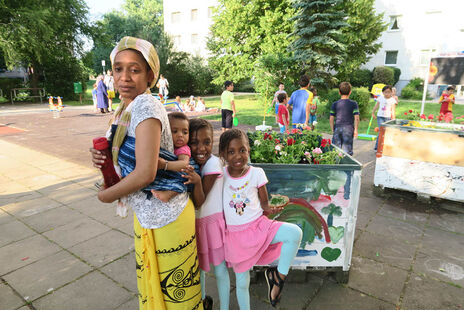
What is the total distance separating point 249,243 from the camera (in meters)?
2.21

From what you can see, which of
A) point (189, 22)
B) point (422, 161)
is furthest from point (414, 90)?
point (189, 22)

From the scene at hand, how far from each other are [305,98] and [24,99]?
23134 mm

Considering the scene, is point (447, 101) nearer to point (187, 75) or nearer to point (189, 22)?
point (187, 75)

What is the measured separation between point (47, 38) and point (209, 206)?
2364 centimetres

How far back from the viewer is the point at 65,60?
2377 cm

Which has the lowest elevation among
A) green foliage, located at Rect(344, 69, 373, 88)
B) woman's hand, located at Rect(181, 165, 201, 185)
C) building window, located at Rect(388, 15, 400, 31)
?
woman's hand, located at Rect(181, 165, 201, 185)

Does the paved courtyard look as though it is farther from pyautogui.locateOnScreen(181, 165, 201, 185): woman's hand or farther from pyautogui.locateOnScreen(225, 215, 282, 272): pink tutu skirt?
pyautogui.locateOnScreen(181, 165, 201, 185): woman's hand

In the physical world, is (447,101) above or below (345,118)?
above

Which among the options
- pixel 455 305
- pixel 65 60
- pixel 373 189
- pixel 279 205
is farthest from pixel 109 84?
pixel 455 305

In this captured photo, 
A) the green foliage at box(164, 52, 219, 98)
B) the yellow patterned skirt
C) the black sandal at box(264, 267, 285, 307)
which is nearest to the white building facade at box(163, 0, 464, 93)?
the green foliage at box(164, 52, 219, 98)

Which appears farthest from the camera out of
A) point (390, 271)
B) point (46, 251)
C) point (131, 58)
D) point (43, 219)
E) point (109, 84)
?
point (109, 84)

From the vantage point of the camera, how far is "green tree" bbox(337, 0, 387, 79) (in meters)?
18.8

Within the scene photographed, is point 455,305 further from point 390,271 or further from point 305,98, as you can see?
point 305,98

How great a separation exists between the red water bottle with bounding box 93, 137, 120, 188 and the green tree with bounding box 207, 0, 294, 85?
62.8 feet
